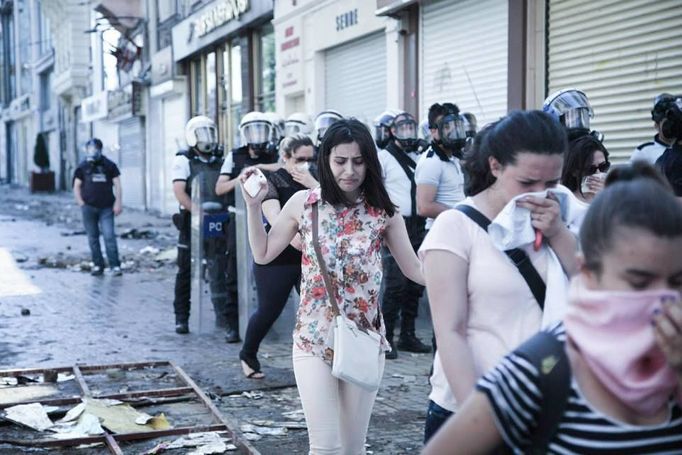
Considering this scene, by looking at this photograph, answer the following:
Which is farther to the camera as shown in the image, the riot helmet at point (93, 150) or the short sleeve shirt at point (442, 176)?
the riot helmet at point (93, 150)

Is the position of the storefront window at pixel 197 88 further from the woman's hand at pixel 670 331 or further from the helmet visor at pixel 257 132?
the woman's hand at pixel 670 331

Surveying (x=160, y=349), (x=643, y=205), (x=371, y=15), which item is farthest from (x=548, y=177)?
(x=371, y=15)

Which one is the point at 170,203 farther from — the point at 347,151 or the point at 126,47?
the point at 347,151

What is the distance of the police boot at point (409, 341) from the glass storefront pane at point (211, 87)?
1637cm

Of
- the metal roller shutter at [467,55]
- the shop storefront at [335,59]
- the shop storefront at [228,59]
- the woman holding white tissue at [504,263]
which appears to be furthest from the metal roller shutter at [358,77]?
A: the woman holding white tissue at [504,263]

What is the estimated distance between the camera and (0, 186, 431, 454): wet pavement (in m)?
6.44

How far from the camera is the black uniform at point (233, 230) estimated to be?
352 inches

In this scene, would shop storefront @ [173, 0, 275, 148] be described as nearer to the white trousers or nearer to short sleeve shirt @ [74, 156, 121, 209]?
short sleeve shirt @ [74, 156, 121, 209]

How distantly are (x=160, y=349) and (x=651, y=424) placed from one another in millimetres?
7498

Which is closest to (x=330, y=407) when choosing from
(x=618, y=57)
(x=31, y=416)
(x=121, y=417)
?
(x=121, y=417)

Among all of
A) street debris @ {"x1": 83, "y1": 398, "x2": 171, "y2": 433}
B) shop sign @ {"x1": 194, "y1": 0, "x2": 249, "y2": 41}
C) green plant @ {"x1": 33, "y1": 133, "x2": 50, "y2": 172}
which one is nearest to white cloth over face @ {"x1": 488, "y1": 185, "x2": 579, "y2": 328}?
street debris @ {"x1": 83, "y1": 398, "x2": 171, "y2": 433}

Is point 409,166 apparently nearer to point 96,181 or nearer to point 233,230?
point 233,230

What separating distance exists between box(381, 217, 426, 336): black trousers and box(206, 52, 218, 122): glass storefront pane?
1621 centimetres

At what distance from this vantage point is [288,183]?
7.18 metres
